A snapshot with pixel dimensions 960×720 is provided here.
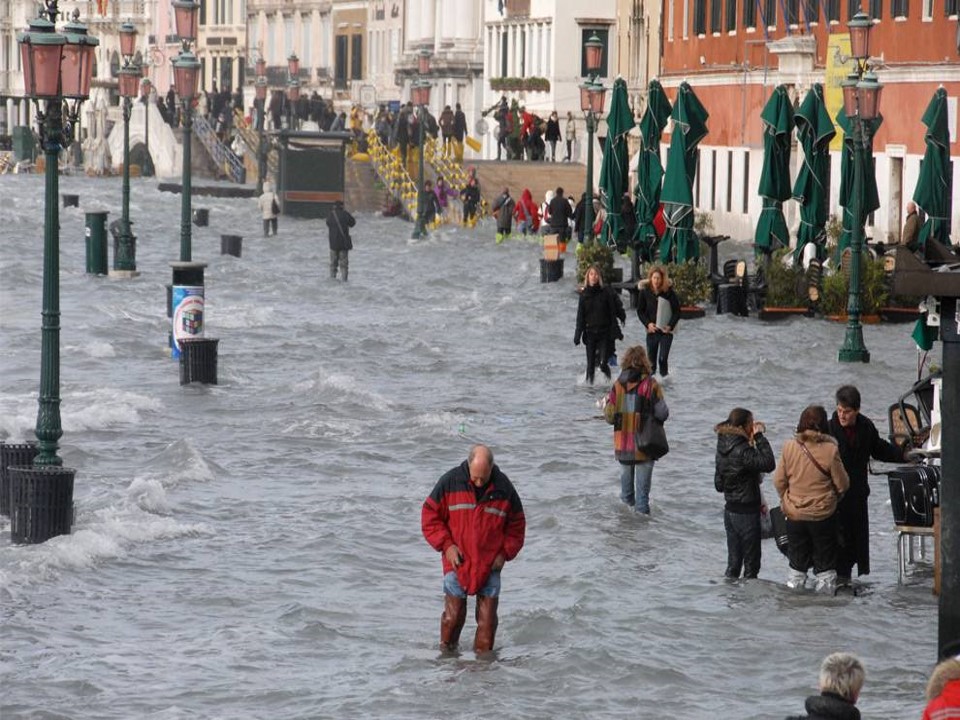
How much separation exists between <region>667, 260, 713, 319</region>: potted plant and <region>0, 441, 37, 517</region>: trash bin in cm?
1697

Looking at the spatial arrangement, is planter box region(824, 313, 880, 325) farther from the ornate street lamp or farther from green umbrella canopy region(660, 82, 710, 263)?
the ornate street lamp

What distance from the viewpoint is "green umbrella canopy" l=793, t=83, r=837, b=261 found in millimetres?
34938

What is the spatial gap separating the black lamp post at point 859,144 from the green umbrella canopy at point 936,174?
347 centimetres

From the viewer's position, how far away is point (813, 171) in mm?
35031

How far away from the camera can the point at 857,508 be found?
16531 mm

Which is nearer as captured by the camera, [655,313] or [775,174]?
[655,313]

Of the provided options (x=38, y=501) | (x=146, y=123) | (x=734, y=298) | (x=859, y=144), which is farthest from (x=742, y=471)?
(x=146, y=123)

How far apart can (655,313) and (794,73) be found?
24.8m

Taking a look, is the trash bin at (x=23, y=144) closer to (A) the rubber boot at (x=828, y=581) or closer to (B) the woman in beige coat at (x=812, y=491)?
(A) the rubber boot at (x=828, y=581)

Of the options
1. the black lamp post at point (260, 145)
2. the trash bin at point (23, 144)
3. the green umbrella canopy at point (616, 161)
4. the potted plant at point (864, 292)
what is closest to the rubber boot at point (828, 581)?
the potted plant at point (864, 292)

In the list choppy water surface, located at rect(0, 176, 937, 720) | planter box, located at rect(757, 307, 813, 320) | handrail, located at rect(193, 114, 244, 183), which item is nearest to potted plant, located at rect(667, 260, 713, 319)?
choppy water surface, located at rect(0, 176, 937, 720)

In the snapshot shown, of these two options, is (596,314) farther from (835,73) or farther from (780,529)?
(835,73)

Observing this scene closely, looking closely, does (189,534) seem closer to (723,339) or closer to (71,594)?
(71,594)

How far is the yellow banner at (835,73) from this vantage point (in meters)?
49.1
